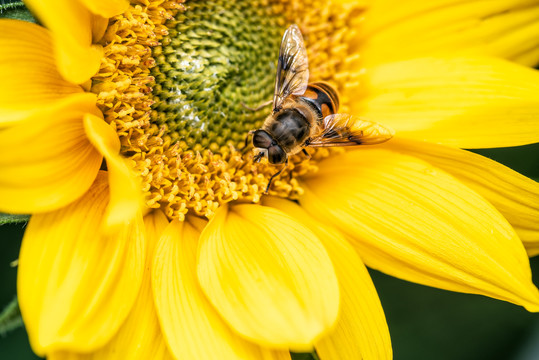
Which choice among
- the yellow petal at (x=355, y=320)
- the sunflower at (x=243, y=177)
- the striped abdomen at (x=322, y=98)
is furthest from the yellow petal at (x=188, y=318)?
the striped abdomen at (x=322, y=98)

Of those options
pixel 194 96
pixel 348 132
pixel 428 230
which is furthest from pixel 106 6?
pixel 428 230

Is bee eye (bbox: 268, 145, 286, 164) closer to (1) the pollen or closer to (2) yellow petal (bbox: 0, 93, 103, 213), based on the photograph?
(1) the pollen

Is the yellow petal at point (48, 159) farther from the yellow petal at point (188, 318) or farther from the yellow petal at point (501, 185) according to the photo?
the yellow petal at point (501, 185)

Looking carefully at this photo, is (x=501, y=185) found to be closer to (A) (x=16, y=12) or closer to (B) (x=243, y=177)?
(B) (x=243, y=177)

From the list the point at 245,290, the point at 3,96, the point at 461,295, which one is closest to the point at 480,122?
the point at 461,295


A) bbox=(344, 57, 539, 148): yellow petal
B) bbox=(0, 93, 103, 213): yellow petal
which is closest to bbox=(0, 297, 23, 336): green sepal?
bbox=(0, 93, 103, 213): yellow petal

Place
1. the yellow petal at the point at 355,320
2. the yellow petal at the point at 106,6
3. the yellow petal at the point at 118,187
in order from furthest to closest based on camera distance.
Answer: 1. the yellow petal at the point at 355,320
2. the yellow petal at the point at 106,6
3. the yellow petal at the point at 118,187

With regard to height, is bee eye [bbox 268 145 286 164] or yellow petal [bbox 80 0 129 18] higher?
yellow petal [bbox 80 0 129 18]

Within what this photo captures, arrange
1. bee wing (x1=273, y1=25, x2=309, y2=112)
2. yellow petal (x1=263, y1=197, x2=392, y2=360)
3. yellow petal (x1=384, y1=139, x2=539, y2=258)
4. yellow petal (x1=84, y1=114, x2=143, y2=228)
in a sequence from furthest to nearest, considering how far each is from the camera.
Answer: bee wing (x1=273, y1=25, x2=309, y2=112) → yellow petal (x1=384, y1=139, x2=539, y2=258) → yellow petal (x1=263, y1=197, x2=392, y2=360) → yellow petal (x1=84, y1=114, x2=143, y2=228)

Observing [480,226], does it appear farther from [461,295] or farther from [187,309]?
[187,309]
